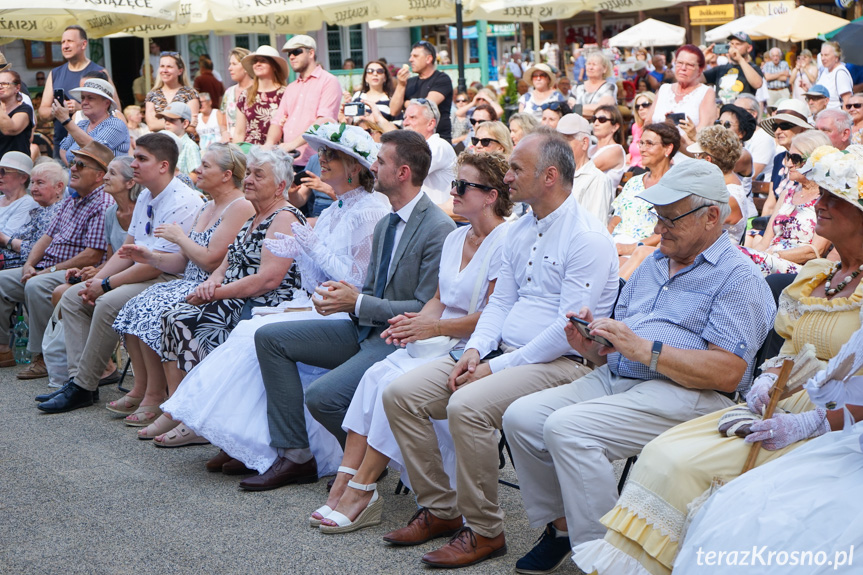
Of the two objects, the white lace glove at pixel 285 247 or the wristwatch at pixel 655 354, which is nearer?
the wristwatch at pixel 655 354

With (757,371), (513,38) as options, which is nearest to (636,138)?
(757,371)

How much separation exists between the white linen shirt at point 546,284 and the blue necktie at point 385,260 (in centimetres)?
69

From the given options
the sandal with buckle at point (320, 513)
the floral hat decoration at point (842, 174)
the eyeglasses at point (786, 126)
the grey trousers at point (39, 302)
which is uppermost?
the floral hat decoration at point (842, 174)

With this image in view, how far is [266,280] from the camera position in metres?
5.52

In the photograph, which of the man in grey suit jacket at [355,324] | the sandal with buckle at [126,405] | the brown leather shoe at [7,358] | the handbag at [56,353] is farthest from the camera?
the brown leather shoe at [7,358]

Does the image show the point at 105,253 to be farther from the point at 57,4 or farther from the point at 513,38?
the point at 513,38

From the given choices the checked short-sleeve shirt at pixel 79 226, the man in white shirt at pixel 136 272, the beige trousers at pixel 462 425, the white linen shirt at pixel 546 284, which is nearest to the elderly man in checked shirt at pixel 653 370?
the beige trousers at pixel 462 425

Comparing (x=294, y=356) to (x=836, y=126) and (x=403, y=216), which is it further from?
(x=836, y=126)

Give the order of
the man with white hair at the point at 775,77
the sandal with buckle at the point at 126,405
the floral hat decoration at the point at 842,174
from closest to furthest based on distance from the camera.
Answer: the floral hat decoration at the point at 842,174 < the sandal with buckle at the point at 126,405 < the man with white hair at the point at 775,77

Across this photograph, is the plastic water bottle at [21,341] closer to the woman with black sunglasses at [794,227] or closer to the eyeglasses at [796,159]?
the woman with black sunglasses at [794,227]

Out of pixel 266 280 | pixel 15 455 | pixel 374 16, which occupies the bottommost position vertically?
pixel 15 455

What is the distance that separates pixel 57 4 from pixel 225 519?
28.2 feet

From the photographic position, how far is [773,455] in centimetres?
300

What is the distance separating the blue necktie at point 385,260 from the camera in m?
4.81
